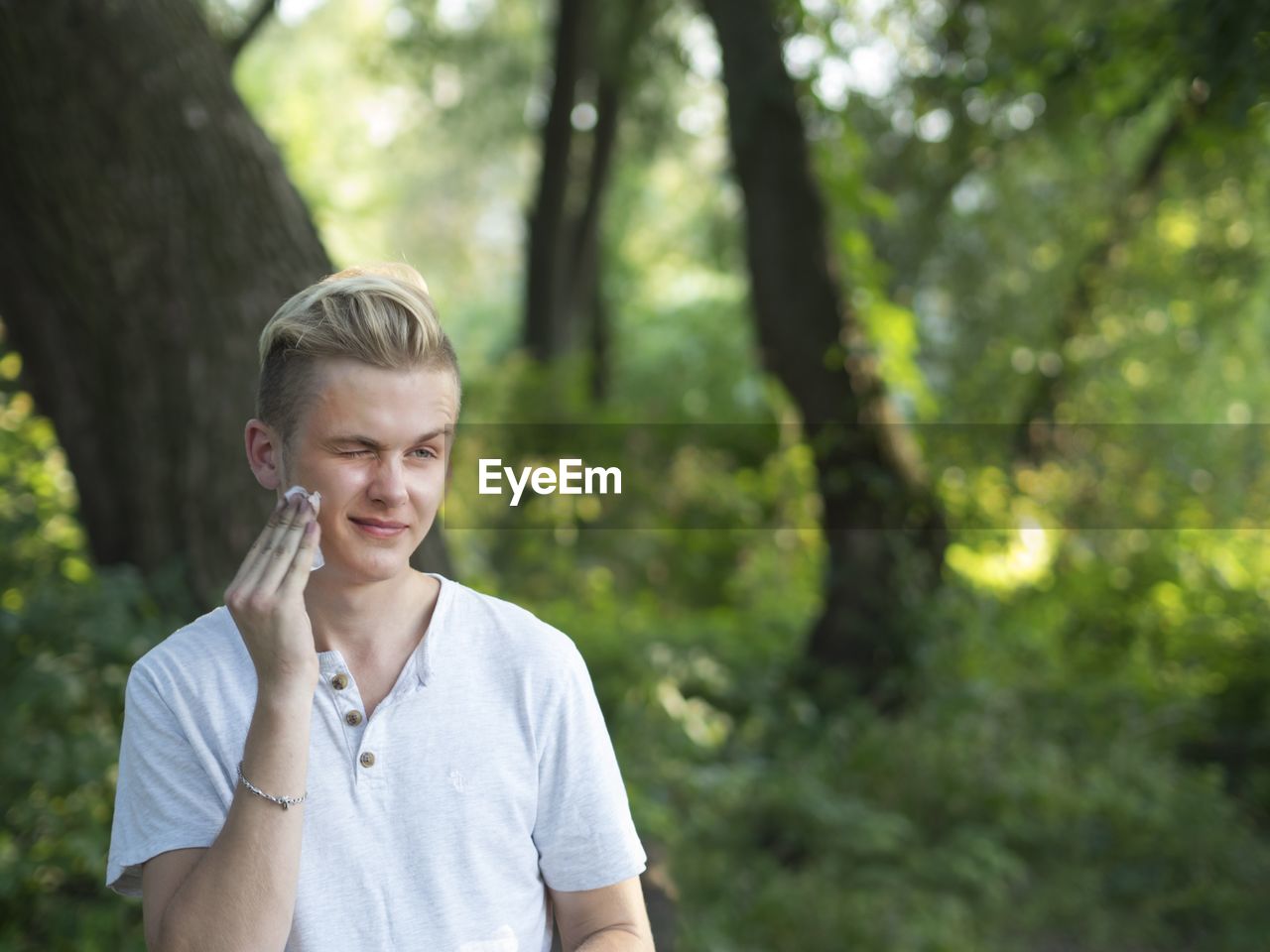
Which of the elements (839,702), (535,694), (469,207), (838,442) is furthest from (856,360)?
(469,207)

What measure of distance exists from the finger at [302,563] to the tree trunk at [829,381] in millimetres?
5393

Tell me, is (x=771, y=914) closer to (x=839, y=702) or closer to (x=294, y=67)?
(x=839, y=702)

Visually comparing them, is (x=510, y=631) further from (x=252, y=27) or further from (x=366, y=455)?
(x=252, y=27)

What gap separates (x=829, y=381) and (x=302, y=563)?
5.49 m

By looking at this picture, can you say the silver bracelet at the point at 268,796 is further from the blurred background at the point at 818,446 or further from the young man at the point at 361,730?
the blurred background at the point at 818,446

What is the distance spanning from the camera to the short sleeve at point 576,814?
6.67ft

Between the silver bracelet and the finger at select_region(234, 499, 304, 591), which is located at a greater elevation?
the finger at select_region(234, 499, 304, 591)

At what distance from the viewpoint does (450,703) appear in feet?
6.68

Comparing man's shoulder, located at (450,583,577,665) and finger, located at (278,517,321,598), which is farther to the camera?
man's shoulder, located at (450,583,577,665)

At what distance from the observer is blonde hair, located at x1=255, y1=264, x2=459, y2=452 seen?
194cm

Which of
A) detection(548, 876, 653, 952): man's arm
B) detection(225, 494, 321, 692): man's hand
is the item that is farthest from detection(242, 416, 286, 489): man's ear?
detection(548, 876, 653, 952): man's arm

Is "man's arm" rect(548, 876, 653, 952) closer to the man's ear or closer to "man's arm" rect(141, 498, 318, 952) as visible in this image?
"man's arm" rect(141, 498, 318, 952)

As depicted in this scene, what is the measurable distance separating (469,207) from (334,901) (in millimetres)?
42288

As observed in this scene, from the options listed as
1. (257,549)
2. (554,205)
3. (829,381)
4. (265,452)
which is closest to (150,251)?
(265,452)
